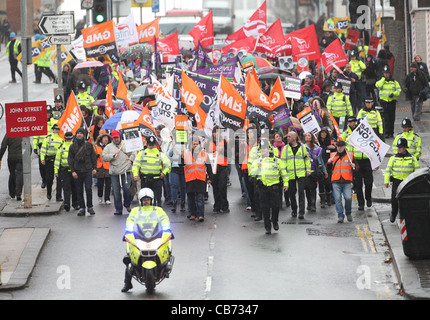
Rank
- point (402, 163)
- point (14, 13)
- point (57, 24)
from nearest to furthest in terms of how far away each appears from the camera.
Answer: point (402, 163) → point (57, 24) → point (14, 13)

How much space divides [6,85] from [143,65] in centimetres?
926

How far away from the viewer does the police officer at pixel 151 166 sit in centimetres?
2067

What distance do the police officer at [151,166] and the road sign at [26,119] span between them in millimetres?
2364

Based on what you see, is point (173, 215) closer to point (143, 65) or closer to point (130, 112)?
point (130, 112)

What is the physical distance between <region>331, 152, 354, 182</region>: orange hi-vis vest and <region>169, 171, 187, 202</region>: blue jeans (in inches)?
125

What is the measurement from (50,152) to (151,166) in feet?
11.1

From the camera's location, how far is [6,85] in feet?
138

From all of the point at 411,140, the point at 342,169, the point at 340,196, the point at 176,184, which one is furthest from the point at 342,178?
the point at 176,184

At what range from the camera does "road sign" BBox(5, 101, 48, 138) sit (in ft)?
70.6

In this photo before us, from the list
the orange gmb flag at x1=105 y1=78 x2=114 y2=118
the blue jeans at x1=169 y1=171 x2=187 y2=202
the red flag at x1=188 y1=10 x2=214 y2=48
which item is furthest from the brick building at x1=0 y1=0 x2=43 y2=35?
the blue jeans at x1=169 y1=171 x2=187 y2=202

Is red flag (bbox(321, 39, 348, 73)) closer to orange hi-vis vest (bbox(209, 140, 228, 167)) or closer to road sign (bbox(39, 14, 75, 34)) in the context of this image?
road sign (bbox(39, 14, 75, 34))

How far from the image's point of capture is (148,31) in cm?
3394

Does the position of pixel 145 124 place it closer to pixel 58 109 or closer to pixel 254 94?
pixel 254 94
